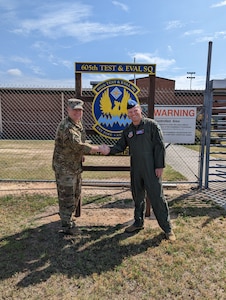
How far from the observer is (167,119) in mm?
6258

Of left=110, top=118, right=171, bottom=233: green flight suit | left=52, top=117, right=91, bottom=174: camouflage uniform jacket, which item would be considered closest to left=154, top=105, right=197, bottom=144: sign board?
left=110, top=118, right=171, bottom=233: green flight suit

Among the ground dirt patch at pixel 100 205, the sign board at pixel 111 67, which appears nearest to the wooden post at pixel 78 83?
the sign board at pixel 111 67

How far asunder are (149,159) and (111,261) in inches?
55.7

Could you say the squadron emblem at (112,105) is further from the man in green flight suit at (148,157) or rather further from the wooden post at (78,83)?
the man in green flight suit at (148,157)

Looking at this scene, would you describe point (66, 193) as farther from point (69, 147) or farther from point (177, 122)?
point (177, 122)

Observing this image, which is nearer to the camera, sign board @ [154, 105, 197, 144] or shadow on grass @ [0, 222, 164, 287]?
shadow on grass @ [0, 222, 164, 287]

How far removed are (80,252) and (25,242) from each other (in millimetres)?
841

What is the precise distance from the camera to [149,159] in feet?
12.7

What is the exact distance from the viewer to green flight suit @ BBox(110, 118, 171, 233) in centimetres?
383

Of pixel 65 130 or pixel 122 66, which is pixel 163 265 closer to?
pixel 65 130

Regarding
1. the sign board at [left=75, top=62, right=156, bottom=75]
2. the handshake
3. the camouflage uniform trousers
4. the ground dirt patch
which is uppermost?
the sign board at [left=75, top=62, right=156, bottom=75]

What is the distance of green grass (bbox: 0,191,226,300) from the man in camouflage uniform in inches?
20.0

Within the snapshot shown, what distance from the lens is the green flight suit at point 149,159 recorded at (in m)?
3.83

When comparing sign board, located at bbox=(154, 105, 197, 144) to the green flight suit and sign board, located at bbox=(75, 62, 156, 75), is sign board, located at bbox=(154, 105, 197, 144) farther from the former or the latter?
the green flight suit
